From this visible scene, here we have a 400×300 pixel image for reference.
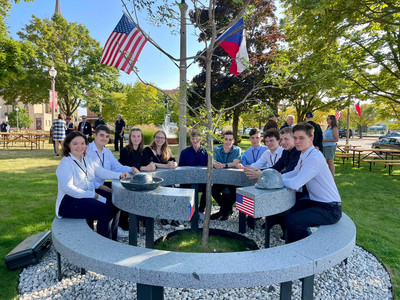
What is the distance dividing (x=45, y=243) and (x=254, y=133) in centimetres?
396

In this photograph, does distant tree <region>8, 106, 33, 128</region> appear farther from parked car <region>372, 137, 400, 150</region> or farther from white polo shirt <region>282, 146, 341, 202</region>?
white polo shirt <region>282, 146, 341, 202</region>

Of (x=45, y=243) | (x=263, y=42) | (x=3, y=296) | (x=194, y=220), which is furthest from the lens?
(x=263, y=42)

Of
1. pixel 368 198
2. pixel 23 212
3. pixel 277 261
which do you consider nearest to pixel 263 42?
pixel 368 198

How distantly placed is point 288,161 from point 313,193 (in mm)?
923

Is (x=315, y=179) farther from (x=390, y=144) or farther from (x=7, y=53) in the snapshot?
(x=390, y=144)

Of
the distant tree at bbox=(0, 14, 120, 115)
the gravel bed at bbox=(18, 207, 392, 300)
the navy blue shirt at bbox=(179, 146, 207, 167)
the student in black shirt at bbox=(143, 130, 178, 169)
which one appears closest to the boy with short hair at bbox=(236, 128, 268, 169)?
the navy blue shirt at bbox=(179, 146, 207, 167)

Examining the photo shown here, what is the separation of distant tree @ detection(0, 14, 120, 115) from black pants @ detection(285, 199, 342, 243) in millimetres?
28295

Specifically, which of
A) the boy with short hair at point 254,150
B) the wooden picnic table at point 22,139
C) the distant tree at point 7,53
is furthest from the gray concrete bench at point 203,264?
the wooden picnic table at point 22,139

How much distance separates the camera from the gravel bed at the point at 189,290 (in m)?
3.06

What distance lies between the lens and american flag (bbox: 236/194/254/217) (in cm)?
302

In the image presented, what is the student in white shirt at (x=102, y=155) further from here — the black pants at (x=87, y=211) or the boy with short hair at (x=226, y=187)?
the boy with short hair at (x=226, y=187)

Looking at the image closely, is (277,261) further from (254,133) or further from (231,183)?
(254,133)

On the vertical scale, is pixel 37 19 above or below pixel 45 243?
above

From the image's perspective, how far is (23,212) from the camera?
221 inches
